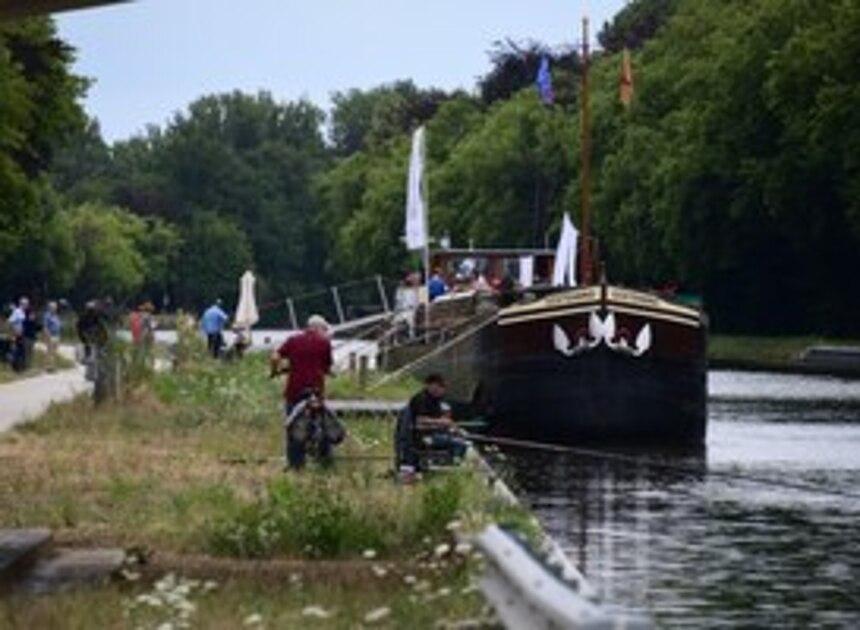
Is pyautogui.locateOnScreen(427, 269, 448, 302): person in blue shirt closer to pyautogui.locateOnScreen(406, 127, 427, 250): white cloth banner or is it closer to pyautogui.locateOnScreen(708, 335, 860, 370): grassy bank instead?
pyautogui.locateOnScreen(406, 127, 427, 250): white cloth banner

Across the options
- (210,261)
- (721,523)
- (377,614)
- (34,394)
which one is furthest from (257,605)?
(210,261)

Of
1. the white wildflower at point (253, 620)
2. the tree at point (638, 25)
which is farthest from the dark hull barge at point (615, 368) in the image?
the tree at point (638, 25)

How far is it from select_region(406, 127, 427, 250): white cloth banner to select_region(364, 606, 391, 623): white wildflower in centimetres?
4113

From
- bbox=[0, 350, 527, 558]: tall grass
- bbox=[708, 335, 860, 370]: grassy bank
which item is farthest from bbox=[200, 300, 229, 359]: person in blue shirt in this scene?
bbox=[0, 350, 527, 558]: tall grass

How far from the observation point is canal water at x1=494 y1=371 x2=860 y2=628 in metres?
17.7

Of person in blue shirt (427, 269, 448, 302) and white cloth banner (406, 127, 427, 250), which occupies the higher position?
white cloth banner (406, 127, 427, 250)

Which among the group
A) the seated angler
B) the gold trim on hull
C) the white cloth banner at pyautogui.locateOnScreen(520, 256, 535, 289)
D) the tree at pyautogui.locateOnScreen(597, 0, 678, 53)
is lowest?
the seated angler

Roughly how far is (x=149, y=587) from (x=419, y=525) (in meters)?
2.84

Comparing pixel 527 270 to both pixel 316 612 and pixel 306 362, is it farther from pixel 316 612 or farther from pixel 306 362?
pixel 316 612

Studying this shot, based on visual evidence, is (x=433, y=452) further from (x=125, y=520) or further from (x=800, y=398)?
(x=800, y=398)

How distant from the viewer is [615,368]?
39.8m

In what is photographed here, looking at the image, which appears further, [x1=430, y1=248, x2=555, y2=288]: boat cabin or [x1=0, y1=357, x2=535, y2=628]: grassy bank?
[x1=430, y1=248, x2=555, y2=288]: boat cabin

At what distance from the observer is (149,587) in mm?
14906

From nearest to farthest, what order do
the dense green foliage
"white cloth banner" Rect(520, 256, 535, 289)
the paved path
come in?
the paved path < "white cloth banner" Rect(520, 256, 535, 289) < the dense green foliage
